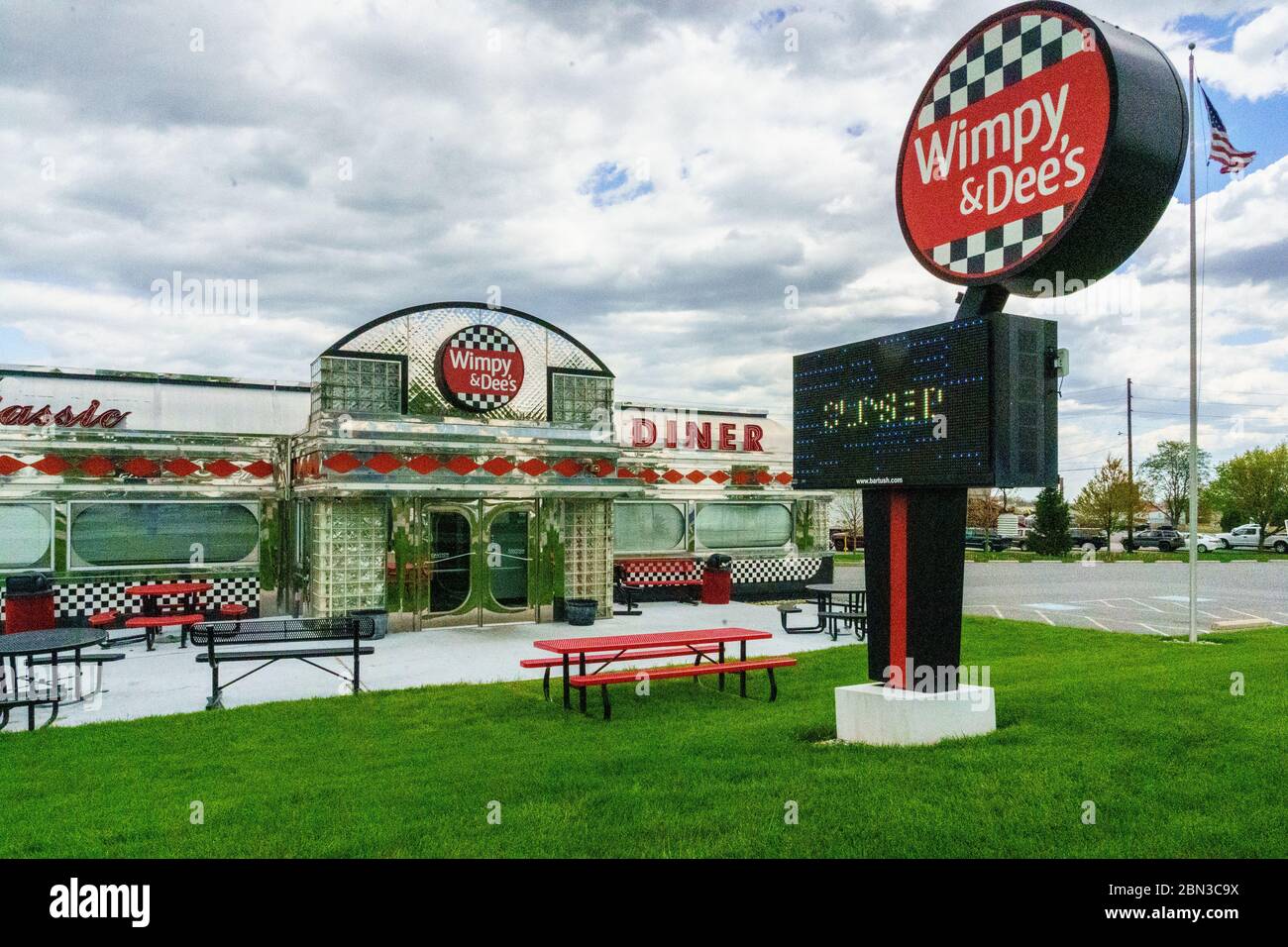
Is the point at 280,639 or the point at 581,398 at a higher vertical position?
the point at 581,398

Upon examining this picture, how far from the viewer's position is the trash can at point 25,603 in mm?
12211

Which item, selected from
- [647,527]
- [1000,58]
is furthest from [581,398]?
[1000,58]

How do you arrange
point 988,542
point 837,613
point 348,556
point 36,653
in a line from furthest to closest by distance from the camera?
1. point 988,542
2. point 837,613
3. point 348,556
4. point 36,653

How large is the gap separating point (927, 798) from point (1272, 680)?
5.43 m

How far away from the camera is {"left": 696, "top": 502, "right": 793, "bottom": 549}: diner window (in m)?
20.2

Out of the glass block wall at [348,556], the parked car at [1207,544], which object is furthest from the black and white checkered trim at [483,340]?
the parked car at [1207,544]

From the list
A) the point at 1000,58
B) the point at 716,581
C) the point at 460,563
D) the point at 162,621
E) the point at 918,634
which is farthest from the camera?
the point at 716,581

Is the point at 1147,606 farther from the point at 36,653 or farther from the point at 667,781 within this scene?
the point at 36,653

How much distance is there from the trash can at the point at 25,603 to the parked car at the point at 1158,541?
46623mm

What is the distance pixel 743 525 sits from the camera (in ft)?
67.8

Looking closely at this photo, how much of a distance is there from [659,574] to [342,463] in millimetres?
8142

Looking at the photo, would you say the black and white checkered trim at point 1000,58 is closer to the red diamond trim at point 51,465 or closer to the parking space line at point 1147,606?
the red diamond trim at point 51,465

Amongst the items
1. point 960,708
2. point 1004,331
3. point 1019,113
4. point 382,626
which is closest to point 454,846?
point 960,708

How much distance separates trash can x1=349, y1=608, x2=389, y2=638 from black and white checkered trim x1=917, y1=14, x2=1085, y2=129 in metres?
10.6
